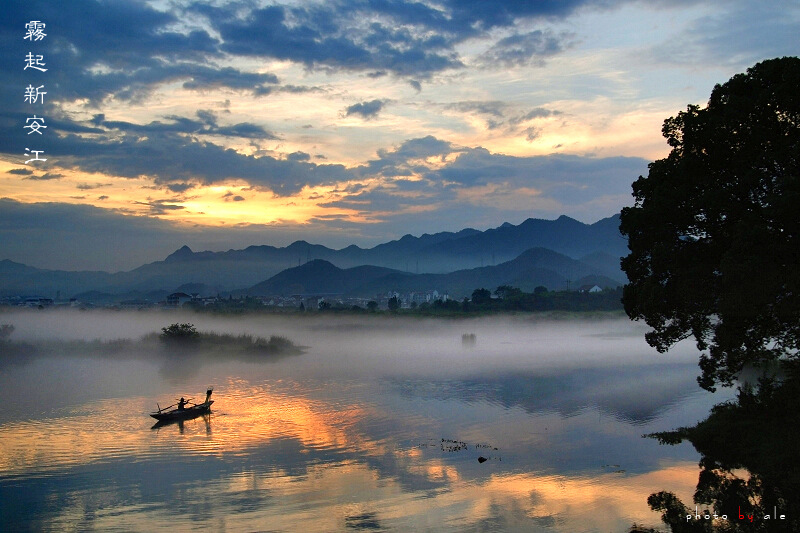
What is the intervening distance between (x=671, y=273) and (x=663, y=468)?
7.15m

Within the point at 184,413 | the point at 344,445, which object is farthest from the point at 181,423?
the point at 344,445

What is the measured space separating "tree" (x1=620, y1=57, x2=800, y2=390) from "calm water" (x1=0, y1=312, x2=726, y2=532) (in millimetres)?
5637

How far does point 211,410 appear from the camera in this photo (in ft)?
118

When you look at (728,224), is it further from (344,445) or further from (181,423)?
(181,423)

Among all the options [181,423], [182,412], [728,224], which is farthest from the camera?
[182,412]

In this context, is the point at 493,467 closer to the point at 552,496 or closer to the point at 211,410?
the point at 552,496

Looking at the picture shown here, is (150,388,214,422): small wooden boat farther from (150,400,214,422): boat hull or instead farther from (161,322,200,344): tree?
(161,322,200,344): tree

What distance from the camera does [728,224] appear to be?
21.7m

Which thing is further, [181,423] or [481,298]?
[481,298]

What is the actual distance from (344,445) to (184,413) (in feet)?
34.4

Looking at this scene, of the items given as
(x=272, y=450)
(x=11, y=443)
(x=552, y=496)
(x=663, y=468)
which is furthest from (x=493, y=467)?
(x=11, y=443)

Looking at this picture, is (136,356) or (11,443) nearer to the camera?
(11,443)

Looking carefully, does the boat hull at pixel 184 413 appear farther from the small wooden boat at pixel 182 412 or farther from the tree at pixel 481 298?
the tree at pixel 481 298

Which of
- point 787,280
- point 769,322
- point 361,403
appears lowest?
point 361,403
